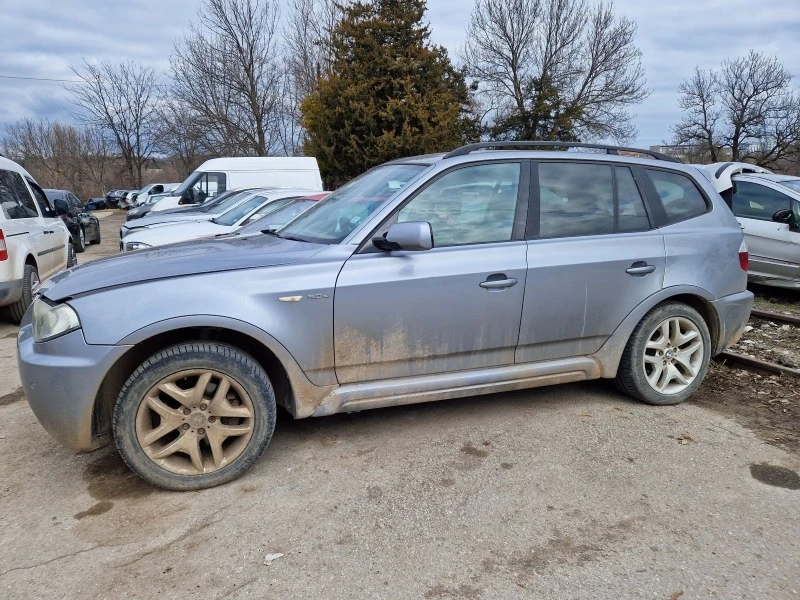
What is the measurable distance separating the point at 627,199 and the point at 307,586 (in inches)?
124

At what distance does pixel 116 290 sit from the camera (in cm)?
289

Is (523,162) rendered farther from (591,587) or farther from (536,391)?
(591,587)

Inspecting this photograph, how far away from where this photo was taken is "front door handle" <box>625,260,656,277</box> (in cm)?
378

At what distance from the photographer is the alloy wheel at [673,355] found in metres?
4.00

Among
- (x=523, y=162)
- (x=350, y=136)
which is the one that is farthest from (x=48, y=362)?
(x=350, y=136)

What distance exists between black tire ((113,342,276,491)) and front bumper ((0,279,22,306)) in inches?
182

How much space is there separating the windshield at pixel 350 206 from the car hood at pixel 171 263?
0.57 ft

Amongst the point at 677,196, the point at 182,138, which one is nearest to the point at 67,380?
the point at 677,196

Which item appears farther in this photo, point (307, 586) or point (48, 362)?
point (48, 362)

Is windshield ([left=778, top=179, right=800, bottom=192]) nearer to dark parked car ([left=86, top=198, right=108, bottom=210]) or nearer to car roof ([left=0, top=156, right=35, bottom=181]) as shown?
car roof ([left=0, top=156, right=35, bottom=181])

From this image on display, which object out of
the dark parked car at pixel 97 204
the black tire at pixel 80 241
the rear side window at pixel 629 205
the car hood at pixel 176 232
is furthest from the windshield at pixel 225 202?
the dark parked car at pixel 97 204

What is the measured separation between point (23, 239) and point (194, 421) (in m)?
5.30

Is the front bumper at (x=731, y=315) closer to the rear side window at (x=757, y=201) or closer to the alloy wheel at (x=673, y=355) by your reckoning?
the alloy wheel at (x=673, y=355)

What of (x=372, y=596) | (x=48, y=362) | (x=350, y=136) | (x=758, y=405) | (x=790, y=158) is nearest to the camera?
(x=372, y=596)
